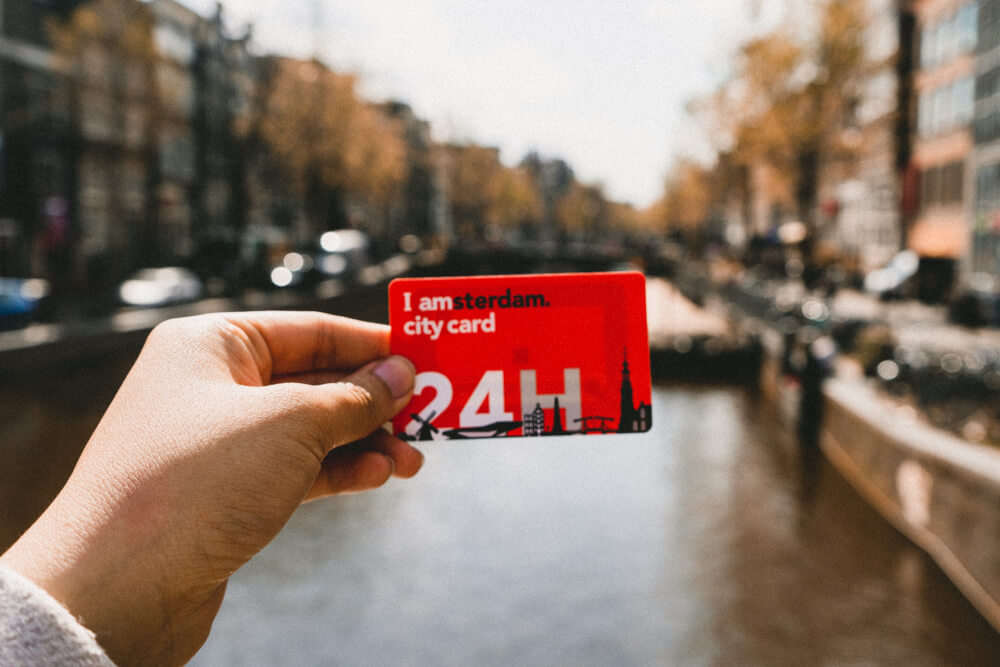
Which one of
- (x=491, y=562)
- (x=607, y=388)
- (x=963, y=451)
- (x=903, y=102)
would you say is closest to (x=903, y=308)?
(x=903, y=102)

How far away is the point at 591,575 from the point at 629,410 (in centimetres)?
1565

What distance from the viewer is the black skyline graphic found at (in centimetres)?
163

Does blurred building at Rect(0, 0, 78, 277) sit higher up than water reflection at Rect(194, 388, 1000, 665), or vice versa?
blurred building at Rect(0, 0, 78, 277)

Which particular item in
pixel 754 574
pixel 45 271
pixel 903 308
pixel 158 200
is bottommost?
pixel 754 574

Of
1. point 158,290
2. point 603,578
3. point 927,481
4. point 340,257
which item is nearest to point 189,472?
point 927,481

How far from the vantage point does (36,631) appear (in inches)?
49.8

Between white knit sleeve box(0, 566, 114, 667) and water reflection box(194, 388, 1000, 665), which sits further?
water reflection box(194, 388, 1000, 665)

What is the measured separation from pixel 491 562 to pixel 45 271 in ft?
85.9

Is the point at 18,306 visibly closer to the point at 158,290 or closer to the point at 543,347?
the point at 158,290

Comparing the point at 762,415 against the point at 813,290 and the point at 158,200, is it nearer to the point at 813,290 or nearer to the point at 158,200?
the point at 813,290

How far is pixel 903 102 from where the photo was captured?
4788 centimetres

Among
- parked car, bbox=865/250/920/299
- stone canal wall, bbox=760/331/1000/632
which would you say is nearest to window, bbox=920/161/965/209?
parked car, bbox=865/250/920/299

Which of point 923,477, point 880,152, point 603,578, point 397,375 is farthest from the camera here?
point 880,152

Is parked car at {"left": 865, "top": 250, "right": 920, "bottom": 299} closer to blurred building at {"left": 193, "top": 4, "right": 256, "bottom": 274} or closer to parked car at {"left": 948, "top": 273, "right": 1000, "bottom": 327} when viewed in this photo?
parked car at {"left": 948, "top": 273, "right": 1000, "bottom": 327}
